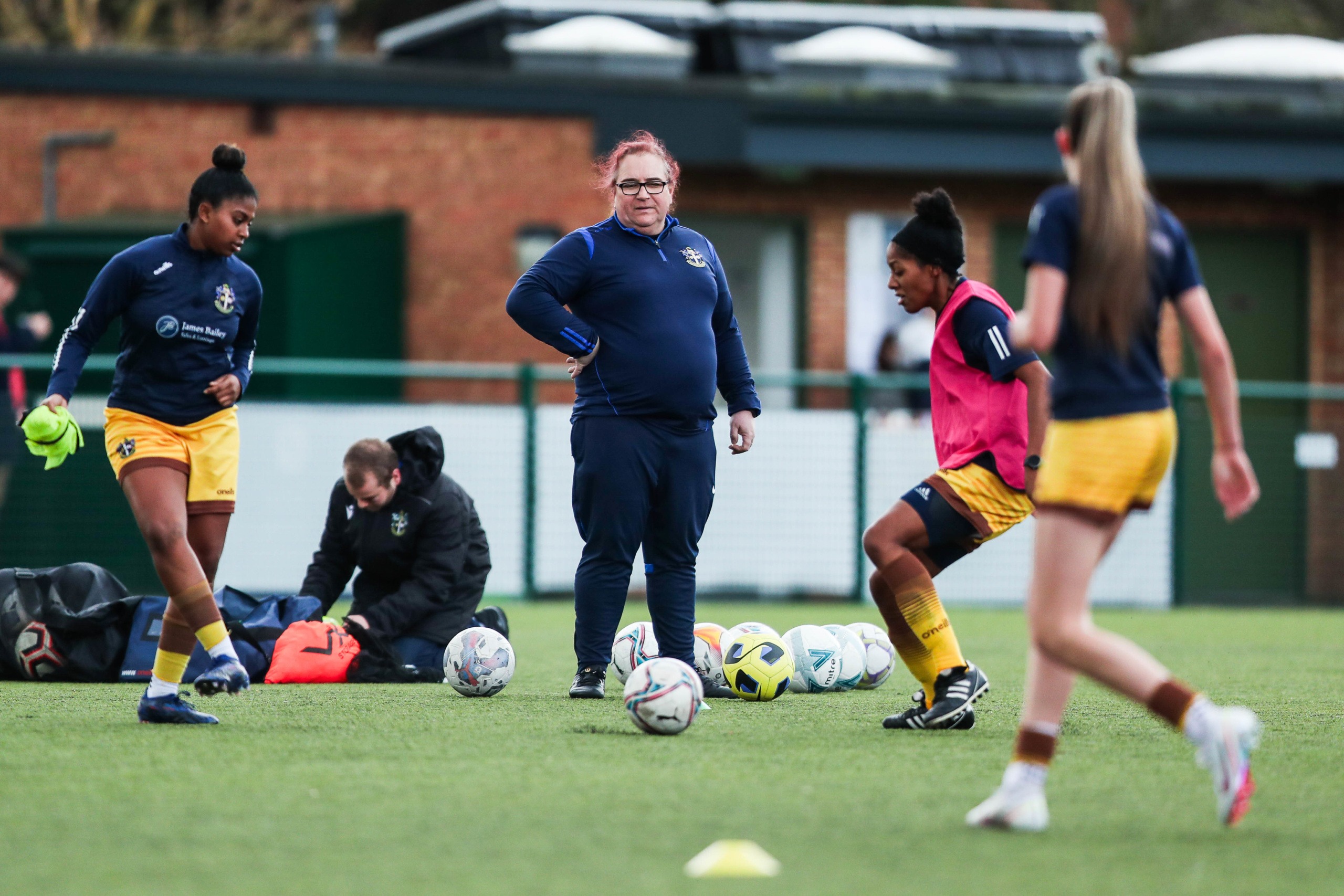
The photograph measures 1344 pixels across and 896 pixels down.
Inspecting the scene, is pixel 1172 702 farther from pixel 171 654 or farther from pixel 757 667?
pixel 171 654

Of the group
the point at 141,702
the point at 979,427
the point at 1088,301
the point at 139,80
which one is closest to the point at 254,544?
the point at 139,80

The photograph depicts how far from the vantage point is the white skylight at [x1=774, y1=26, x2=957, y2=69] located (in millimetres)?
18625

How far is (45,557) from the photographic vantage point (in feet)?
47.1

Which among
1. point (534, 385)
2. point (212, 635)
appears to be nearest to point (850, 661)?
point (212, 635)

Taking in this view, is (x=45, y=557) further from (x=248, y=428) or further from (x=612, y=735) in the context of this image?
(x=612, y=735)

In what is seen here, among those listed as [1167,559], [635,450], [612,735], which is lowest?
[1167,559]

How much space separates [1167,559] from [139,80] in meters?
10.2

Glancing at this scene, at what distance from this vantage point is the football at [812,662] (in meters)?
8.58

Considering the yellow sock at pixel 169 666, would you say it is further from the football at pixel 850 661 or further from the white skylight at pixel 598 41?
the white skylight at pixel 598 41

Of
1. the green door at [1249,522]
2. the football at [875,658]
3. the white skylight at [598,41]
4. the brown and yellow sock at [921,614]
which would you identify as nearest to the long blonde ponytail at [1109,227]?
the brown and yellow sock at [921,614]

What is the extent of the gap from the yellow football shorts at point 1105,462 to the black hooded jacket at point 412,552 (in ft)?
15.6

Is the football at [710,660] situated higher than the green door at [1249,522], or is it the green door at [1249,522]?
the football at [710,660]

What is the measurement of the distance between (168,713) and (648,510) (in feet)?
6.63

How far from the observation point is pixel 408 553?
9.23 meters
